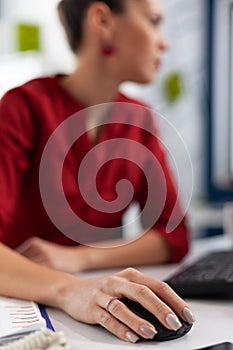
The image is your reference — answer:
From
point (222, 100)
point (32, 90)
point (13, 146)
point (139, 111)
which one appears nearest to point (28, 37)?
point (222, 100)

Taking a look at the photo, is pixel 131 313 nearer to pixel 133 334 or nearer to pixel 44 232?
pixel 133 334

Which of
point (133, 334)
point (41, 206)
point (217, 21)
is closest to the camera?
point (133, 334)

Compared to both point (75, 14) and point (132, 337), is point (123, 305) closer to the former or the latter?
point (132, 337)

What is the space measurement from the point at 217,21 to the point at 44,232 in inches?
34.4

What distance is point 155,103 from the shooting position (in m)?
2.83

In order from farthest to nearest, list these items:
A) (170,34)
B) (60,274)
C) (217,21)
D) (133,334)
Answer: (170,34) < (217,21) < (60,274) < (133,334)

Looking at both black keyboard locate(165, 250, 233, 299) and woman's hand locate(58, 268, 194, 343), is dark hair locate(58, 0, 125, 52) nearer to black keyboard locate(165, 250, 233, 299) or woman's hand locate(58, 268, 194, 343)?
black keyboard locate(165, 250, 233, 299)

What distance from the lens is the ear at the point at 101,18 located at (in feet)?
4.47

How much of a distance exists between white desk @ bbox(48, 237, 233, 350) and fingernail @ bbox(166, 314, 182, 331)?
2 centimetres

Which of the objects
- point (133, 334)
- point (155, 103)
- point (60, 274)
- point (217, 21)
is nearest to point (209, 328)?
point (133, 334)

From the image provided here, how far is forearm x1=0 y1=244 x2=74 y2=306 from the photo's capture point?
0.94 m

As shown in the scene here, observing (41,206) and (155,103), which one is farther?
(155,103)

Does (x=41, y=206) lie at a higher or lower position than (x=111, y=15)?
lower

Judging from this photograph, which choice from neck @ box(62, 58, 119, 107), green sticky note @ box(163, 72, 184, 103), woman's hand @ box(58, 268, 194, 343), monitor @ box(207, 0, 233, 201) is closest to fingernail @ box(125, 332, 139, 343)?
woman's hand @ box(58, 268, 194, 343)
